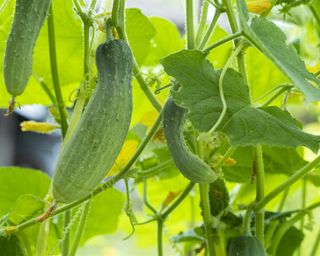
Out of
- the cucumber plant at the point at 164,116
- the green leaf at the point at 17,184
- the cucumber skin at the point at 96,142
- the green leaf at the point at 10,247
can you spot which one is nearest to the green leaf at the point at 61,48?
the cucumber plant at the point at 164,116

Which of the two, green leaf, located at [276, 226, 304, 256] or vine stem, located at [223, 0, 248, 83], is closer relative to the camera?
vine stem, located at [223, 0, 248, 83]

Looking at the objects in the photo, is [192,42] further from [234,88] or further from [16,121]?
[16,121]

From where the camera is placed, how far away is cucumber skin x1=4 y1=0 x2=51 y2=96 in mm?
492

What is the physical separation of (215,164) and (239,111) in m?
0.16

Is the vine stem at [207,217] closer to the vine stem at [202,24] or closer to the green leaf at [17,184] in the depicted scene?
the vine stem at [202,24]

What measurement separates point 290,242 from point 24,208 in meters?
0.36

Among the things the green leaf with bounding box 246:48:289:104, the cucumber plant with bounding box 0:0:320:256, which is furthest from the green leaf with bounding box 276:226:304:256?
the green leaf with bounding box 246:48:289:104

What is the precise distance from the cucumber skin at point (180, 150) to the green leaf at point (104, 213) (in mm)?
397

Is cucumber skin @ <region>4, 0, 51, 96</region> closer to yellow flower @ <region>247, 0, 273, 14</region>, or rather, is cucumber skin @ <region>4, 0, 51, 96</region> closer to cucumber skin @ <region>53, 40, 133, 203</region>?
cucumber skin @ <region>53, 40, 133, 203</region>


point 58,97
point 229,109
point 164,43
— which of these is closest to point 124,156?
point 58,97

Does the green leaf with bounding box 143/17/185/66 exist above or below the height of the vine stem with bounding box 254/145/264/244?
above

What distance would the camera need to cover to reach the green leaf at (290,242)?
89cm

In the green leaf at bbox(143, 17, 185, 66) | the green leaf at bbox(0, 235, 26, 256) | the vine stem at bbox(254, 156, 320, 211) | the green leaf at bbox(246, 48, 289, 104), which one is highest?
the green leaf at bbox(143, 17, 185, 66)

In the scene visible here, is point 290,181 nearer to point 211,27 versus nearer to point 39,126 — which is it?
point 211,27
